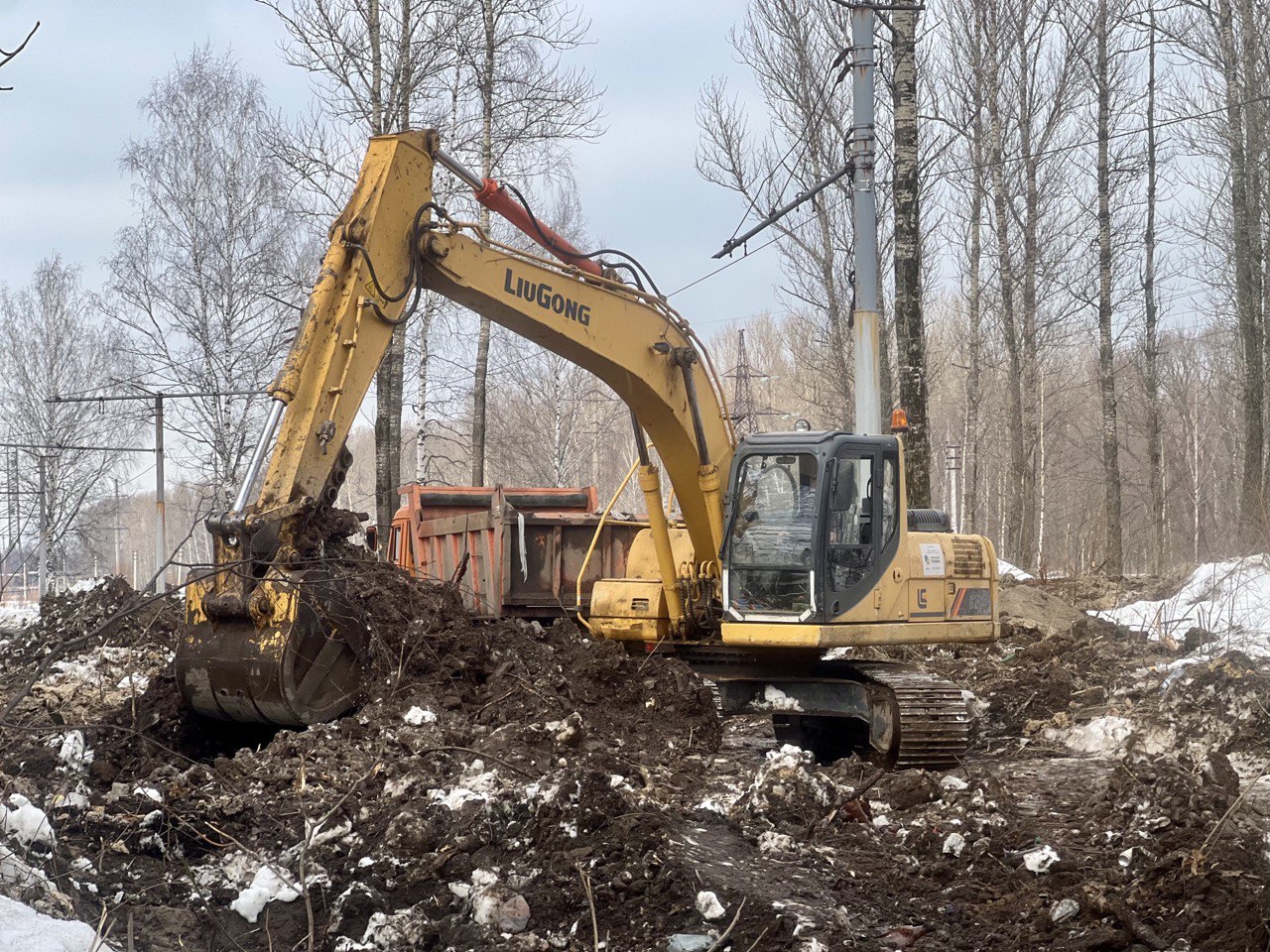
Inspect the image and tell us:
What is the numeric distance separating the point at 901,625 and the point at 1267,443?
63.6 feet

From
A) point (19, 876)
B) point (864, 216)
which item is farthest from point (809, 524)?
point (19, 876)

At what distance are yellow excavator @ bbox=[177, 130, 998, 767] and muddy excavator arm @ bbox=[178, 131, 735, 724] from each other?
14mm

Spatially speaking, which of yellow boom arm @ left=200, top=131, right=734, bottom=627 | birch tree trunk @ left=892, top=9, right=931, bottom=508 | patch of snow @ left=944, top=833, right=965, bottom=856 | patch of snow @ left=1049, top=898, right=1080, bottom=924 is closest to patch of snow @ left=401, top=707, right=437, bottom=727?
yellow boom arm @ left=200, top=131, right=734, bottom=627

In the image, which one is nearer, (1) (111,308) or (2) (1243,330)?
(2) (1243,330)

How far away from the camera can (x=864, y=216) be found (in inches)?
505

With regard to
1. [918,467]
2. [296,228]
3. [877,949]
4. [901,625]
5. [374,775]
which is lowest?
[877,949]

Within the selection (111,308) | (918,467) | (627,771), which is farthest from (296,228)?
(627,771)

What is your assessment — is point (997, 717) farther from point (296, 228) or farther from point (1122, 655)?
point (296, 228)

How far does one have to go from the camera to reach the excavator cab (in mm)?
8742

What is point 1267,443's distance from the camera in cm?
2495

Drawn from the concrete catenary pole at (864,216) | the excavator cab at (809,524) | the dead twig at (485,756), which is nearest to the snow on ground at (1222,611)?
the concrete catenary pole at (864,216)

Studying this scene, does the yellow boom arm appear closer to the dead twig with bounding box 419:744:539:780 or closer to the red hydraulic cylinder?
the red hydraulic cylinder

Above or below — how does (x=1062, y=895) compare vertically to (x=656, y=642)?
below

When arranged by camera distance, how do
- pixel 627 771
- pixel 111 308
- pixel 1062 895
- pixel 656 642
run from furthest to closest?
pixel 111 308 < pixel 656 642 < pixel 627 771 < pixel 1062 895
